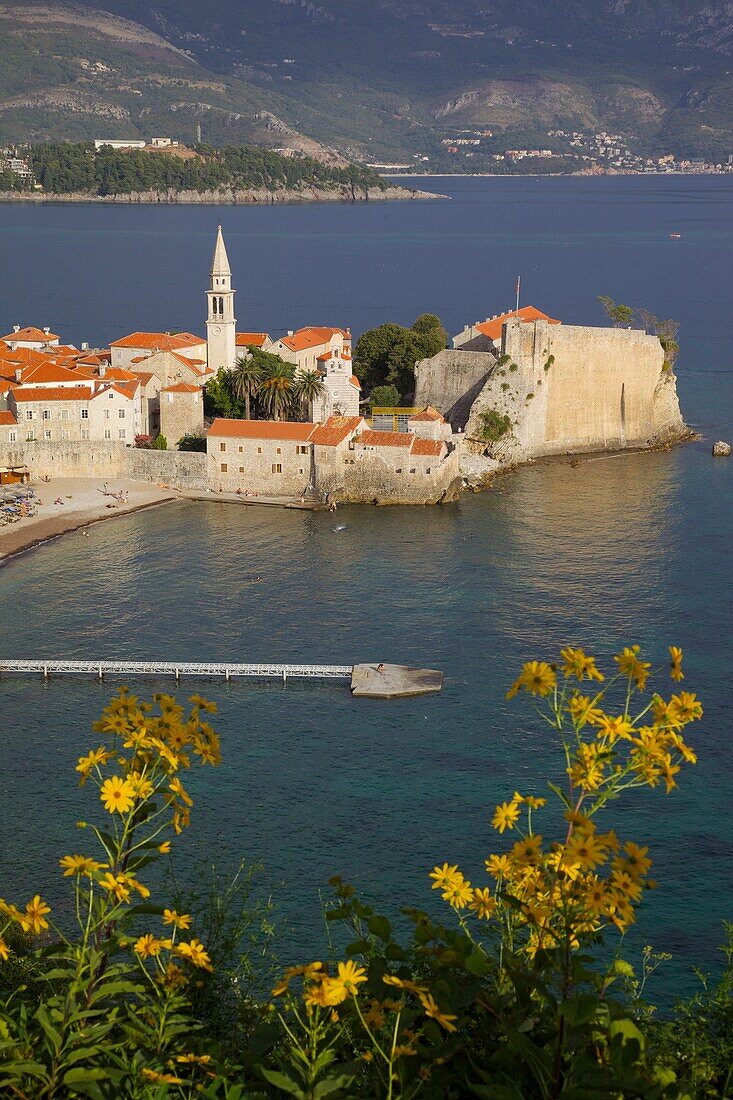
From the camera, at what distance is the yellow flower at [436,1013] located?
5.73 meters

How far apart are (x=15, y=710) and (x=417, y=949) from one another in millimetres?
19722

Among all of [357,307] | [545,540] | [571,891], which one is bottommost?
[545,540]

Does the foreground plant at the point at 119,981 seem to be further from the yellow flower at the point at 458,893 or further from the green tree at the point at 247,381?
the green tree at the point at 247,381

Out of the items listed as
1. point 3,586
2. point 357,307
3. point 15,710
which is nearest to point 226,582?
point 3,586

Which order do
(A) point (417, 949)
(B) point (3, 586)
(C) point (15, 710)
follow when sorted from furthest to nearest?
(B) point (3, 586) < (C) point (15, 710) < (A) point (417, 949)

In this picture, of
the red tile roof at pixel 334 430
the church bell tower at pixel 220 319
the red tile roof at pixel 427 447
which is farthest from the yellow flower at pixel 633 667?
the church bell tower at pixel 220 319

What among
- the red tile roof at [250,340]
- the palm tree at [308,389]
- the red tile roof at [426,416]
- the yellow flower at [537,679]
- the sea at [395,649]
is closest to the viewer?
the yellow flower at [537,679]

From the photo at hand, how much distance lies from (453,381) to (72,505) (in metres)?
15.3

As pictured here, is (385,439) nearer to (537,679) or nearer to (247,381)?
(247,381)

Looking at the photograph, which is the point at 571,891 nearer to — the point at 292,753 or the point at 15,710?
the point at 292,753

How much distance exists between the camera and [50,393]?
4138cm

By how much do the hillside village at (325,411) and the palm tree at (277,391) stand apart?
8cm

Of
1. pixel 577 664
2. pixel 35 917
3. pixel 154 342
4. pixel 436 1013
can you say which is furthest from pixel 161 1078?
pixel 154 342

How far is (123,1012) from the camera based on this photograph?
22.3ft
